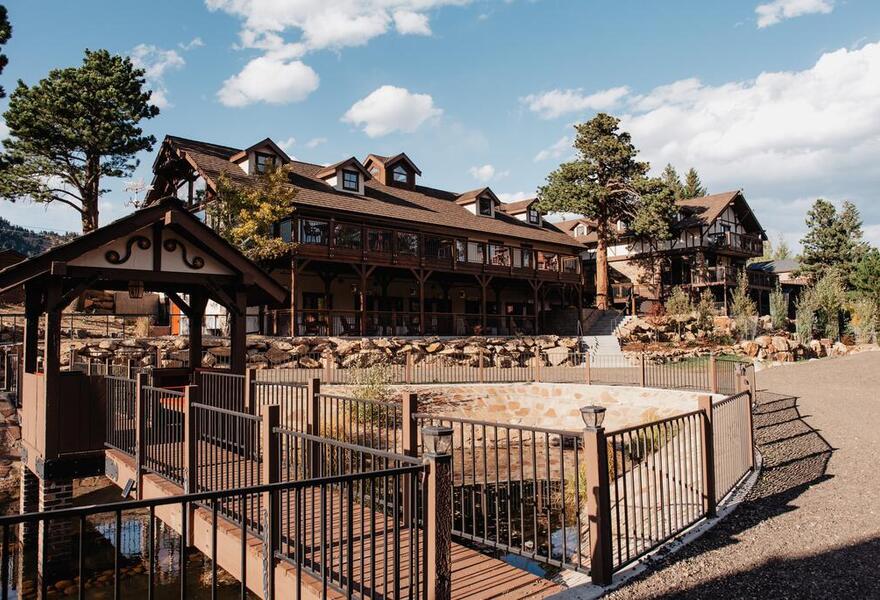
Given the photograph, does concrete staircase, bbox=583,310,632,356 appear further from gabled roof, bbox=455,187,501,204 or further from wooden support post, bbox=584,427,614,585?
wooden support post, bbox=584,427,614,585

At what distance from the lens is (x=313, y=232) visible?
1025 inches

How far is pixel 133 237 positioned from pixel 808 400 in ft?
62.1

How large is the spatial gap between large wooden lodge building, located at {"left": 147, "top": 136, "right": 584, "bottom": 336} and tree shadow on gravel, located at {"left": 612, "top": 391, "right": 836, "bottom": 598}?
1737 cm

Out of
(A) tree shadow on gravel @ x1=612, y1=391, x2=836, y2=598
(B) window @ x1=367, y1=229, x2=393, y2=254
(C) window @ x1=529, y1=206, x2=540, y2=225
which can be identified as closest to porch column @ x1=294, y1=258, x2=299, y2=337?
(B) window @ x1=367, y1=229, x2=393, y2=254

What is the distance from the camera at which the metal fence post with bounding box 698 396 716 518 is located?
23.4ft

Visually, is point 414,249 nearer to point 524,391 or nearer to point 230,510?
point 524,391

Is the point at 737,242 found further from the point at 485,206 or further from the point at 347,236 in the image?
the point at 347,236

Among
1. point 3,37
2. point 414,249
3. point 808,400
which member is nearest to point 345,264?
point 414,249

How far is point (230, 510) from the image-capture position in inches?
236

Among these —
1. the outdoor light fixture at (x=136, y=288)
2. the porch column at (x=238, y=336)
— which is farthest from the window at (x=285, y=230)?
the porch column at (x=238, y=336)

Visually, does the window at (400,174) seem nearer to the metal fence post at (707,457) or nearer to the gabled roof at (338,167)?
the gabled roof at (338,167)

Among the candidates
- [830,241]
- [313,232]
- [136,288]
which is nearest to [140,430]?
[136,288]

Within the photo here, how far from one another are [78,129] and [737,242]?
149 ft

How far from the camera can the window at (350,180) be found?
31.3m
